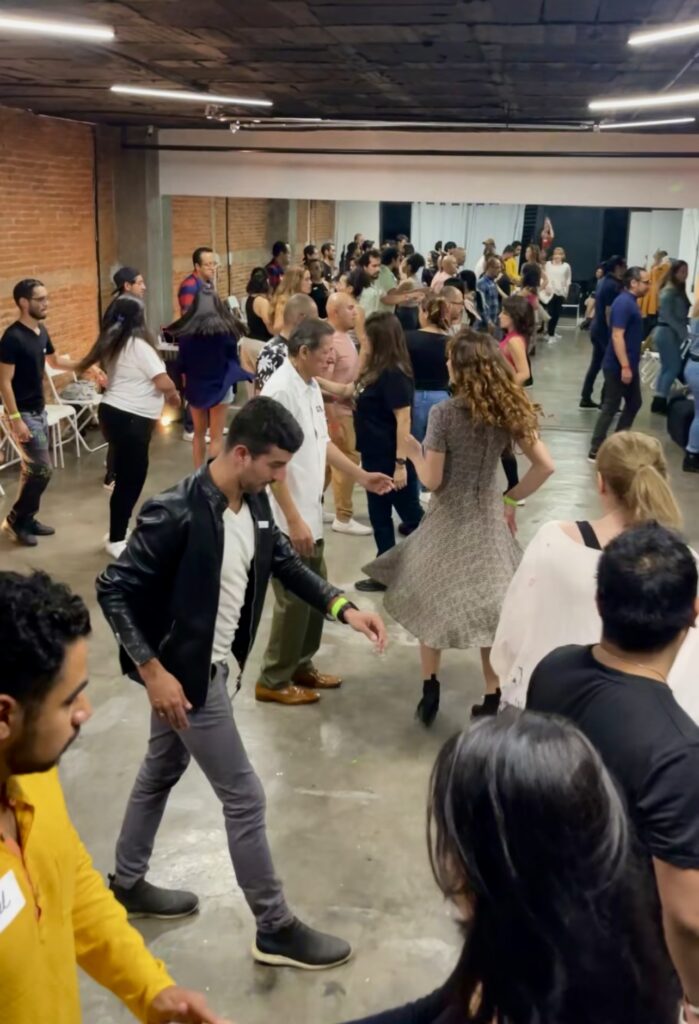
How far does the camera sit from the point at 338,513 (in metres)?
6.12

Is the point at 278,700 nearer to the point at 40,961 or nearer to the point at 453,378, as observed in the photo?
the point at 453,378

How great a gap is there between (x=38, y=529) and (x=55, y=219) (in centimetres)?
377

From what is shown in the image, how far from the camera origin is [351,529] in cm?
605

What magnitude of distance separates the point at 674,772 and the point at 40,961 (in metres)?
0.99

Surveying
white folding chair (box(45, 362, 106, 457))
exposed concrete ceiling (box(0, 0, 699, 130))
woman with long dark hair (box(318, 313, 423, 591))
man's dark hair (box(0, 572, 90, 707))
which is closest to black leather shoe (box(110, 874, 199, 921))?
man's dark hair (box(0, 572, 90, 707))

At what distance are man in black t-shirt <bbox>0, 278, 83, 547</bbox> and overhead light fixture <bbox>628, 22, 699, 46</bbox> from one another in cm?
324

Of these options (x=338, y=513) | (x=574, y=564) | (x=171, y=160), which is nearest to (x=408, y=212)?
(x=171, y=160)

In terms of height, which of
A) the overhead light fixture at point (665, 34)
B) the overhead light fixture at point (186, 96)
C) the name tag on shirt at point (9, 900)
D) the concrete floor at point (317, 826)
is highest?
the overhead light fixture at point (186, 96)

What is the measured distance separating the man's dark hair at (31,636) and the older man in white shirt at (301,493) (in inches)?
86.6

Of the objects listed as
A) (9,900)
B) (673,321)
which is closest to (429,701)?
(9,900)

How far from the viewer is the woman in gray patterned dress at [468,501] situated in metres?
3.44

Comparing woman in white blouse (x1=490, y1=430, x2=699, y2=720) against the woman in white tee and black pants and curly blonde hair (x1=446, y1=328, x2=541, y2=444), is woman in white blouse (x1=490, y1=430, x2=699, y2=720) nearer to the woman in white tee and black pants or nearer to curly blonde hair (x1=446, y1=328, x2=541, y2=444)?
curly blonde hair (x1=446, y1=328, x2=541, y2=444)

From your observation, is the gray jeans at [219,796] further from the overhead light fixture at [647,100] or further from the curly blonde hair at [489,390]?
the overhead light fixture at [647,100]

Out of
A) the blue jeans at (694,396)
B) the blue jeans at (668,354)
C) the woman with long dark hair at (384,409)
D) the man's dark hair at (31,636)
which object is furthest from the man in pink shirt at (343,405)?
the blue jeans at (668,354)
